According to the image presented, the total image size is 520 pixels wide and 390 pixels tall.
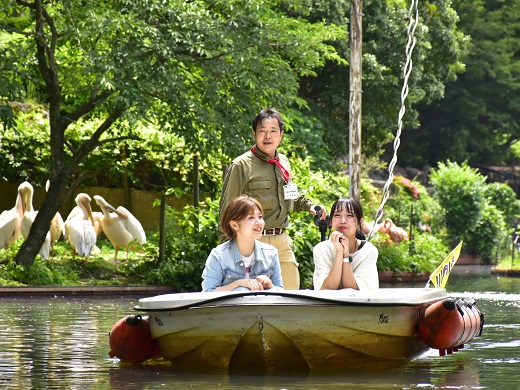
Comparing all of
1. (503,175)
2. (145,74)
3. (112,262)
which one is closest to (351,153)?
(145,74)

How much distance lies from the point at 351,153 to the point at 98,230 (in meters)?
8.77

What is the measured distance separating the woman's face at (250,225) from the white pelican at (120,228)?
13048 millimetres

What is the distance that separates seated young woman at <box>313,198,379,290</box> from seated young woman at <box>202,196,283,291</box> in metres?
0.44

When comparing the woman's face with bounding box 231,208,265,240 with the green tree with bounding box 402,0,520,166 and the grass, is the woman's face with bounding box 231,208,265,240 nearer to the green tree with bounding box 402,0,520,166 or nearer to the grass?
Result: the grass

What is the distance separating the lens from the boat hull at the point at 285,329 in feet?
28.9

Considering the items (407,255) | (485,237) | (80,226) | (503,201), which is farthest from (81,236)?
(503,201)

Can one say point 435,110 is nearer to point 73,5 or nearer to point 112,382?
point 73,5

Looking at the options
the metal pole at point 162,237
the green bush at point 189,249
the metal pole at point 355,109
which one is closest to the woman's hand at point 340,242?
the metal pole at point 355,109

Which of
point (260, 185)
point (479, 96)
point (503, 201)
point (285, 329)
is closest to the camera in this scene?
point (285, 329)

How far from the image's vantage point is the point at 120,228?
22.2 metres

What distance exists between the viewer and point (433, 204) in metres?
40.4

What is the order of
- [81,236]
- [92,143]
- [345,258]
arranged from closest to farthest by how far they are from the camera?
1. [345,258]
2. [92,143]
3. [81,236]

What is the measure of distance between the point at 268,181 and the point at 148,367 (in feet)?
5.72

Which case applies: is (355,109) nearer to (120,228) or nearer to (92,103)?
(92,103)
